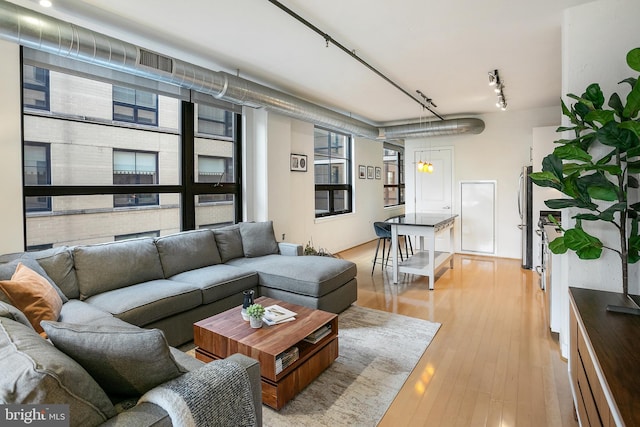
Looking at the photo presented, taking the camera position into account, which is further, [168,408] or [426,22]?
[426,22]

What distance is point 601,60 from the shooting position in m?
2.50

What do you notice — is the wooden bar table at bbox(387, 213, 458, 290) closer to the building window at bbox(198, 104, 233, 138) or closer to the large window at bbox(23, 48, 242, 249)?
the large window at bbox(23, 48, 242, 249)

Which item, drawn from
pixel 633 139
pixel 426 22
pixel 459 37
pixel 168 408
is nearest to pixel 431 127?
pixel 459 37

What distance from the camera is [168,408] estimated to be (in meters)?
1.22

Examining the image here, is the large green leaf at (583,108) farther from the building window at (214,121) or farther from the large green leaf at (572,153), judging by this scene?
the building window at (214,121)

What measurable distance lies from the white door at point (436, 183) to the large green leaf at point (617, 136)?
515 centimetres

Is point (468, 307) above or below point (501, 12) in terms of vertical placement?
below

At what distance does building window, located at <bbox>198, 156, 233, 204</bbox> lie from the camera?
4.63 m

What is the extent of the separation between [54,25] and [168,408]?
2.86 m

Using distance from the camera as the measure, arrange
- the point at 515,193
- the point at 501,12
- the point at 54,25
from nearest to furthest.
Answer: the point at 54,25, the point at 501,12, the point at 515,193

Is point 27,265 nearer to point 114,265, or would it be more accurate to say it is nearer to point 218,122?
point 114,265

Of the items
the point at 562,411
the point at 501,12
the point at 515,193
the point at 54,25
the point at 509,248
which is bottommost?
the point at 562,411

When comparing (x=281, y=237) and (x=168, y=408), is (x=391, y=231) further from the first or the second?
(x=168, y=408)

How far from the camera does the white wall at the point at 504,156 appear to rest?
6227 millimetres
